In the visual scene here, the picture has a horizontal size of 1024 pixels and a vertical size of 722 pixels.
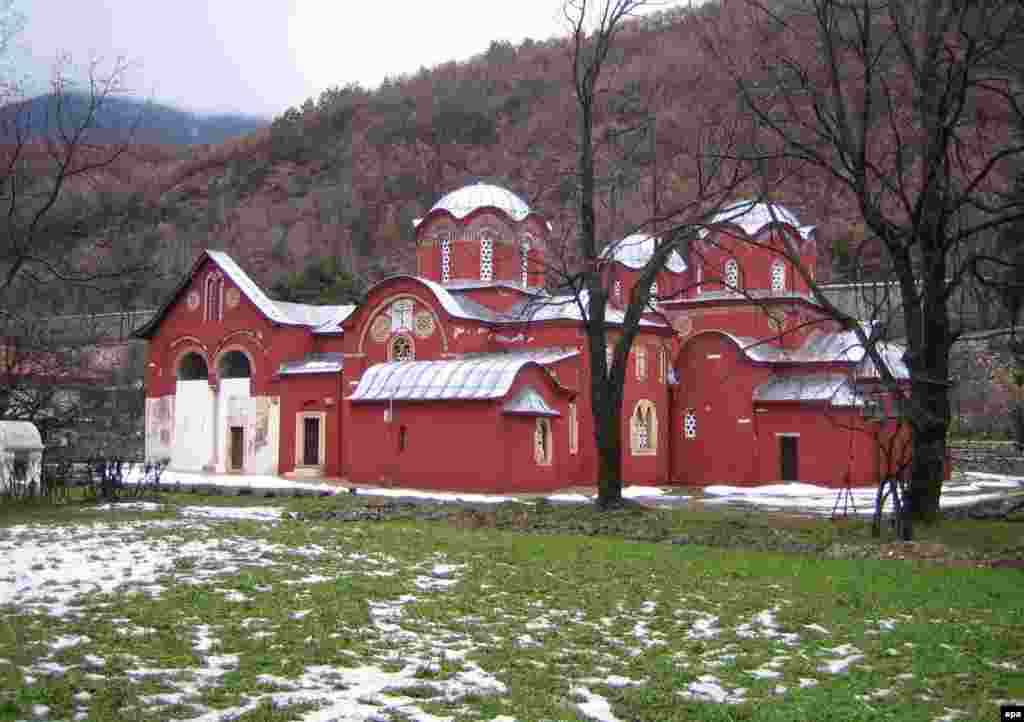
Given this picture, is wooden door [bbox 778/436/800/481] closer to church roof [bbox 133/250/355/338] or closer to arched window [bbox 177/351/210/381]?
church roof [bbox 133/250/355/338]

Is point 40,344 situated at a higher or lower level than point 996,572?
higher

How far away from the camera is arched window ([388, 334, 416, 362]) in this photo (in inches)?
1169

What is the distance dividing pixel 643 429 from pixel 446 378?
7365 millimetres

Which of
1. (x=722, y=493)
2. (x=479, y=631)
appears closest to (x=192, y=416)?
(x=722, y=493)

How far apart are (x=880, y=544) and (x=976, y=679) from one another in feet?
25.6

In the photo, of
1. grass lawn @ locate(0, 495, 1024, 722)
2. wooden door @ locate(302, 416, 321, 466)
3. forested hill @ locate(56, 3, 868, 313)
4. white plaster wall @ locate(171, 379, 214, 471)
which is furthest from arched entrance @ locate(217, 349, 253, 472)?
forested hill @ locate(56, 3, 868, 313)

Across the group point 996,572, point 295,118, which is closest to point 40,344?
point 996,572

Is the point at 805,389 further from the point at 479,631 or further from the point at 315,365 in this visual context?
the point at 479,631

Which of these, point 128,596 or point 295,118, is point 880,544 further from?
point 295,118

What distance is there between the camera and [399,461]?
27281 mm

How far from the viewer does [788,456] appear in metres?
31.0

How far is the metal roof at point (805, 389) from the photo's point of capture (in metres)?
30.0

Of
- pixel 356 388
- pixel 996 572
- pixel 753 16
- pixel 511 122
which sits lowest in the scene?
pixel 996 572

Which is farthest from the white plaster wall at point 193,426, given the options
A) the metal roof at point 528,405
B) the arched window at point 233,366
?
the metal roof at point 528,405
